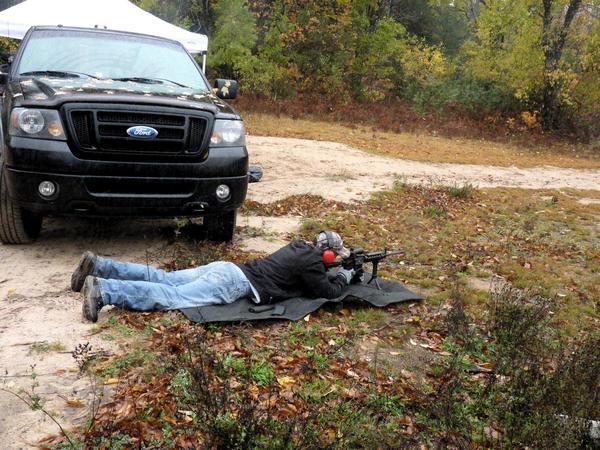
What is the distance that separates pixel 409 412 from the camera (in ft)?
11.1

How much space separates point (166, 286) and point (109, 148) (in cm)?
136

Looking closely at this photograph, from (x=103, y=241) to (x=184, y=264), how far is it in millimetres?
1076

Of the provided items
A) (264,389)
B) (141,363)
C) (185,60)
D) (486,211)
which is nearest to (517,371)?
(264,389)

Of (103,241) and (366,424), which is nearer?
(366,424)

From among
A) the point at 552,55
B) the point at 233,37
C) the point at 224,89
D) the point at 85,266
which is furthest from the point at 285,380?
the point at 233,37

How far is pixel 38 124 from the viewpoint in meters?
4.80

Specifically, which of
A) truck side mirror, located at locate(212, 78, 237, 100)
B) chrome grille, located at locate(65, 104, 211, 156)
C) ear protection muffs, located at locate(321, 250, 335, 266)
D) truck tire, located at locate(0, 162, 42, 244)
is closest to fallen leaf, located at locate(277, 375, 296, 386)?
ear protection muffs, located at locate(321, 250, 335, 266)

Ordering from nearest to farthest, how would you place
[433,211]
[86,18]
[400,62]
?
[433,211]
[86,18]
[400,62]

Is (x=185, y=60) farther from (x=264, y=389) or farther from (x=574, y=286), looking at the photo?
(x=574, y=286)

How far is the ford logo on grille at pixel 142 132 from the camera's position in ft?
16.0

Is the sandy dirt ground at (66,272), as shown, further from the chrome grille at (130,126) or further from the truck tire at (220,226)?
the chrome grille at (130,126)

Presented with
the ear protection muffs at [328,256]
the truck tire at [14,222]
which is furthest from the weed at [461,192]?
the truck tire at [14,222]

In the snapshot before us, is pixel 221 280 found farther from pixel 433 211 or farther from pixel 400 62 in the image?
pixel 400 62

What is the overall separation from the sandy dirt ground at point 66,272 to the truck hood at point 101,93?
147cm
